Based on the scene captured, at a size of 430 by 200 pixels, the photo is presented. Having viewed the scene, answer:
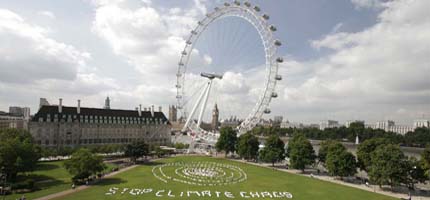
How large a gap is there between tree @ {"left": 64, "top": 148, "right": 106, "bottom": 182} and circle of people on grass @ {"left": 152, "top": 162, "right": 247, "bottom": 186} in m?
12.3

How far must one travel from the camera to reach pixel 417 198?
180ft

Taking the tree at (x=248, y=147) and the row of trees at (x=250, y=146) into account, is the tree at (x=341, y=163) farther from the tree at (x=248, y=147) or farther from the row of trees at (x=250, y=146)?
the tree at (x=248, y=147)

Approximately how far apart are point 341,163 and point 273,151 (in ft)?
72.7

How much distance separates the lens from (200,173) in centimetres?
7212

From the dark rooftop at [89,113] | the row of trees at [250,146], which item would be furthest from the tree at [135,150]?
the dark rooftop at [89,113]

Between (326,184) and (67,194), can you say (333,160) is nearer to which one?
(326,184)

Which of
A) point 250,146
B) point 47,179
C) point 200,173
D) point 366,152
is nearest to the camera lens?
point 47,179

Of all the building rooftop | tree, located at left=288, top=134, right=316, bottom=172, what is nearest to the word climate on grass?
tree, located at left=288, top=134, right=316, bottom=172

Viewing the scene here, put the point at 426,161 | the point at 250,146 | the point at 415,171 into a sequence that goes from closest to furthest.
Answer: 1. the point at 426,161
2. the point at 415,171
3. the point at 250,146

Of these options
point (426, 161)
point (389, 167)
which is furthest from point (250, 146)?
point (426, 161)

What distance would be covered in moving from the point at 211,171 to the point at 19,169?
37.7 meters

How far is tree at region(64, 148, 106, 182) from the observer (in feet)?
194

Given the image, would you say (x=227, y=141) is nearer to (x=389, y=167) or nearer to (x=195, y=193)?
(x=195, y=193)

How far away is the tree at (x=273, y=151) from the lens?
87312mm
